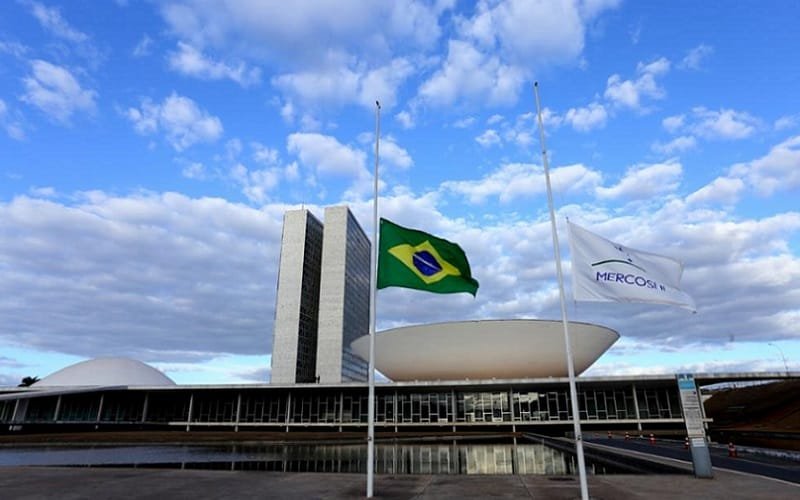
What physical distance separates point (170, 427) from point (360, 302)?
63.9 m

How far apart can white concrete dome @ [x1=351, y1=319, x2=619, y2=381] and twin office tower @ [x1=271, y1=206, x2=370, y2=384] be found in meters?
45.2

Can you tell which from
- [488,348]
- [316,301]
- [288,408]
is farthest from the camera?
[316,301]

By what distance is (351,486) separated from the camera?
10.4 m

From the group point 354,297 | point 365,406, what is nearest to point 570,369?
point 365,406

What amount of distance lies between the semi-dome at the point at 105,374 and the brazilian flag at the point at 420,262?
61.6 meters

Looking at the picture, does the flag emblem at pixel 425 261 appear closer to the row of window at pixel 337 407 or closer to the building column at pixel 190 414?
the row of window at pixel 337 407

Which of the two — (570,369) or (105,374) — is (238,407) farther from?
(570,369)

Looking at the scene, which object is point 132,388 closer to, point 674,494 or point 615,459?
point 615,459

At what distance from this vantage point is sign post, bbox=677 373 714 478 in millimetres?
11516

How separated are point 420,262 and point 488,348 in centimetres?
3261

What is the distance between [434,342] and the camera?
42688 millimetres

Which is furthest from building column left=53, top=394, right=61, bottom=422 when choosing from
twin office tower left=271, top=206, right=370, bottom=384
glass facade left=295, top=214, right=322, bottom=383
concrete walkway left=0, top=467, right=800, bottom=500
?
A: concrete walkway left=0, top=467, right=800, bottom=500

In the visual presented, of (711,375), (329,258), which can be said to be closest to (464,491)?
(711,375)

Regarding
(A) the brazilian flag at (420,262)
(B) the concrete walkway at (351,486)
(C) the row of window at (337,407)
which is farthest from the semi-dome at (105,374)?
(A) the brazilian flag at (420,262)
